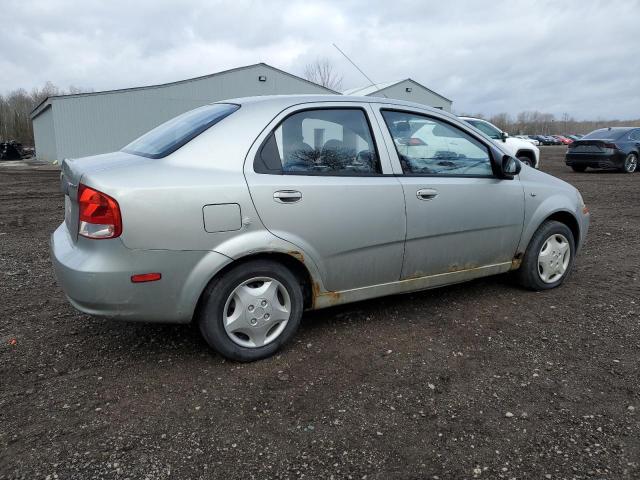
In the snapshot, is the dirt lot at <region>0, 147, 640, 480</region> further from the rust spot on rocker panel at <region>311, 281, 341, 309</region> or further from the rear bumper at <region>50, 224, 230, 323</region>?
the rear bumper at <region>50, 224, 230, 323</region>

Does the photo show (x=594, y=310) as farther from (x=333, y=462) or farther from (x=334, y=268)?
(x=333, y=462)

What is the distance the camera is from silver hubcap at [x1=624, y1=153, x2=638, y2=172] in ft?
50.3

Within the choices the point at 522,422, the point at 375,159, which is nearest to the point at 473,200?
the point at 375,159

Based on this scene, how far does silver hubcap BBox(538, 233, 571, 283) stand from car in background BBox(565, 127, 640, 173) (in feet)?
41.9

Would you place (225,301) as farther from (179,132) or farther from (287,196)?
(179,132)

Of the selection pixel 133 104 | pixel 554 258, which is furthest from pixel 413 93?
pixel 554 258

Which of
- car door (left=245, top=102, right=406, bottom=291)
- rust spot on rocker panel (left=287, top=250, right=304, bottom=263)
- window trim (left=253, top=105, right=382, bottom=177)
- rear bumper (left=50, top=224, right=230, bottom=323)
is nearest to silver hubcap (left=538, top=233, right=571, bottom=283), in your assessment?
car door (left=245, top=102, right=406, bottom=291)

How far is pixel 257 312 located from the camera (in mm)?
3023

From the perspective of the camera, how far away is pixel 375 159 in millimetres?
3398

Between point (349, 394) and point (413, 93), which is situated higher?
point (413, 93)

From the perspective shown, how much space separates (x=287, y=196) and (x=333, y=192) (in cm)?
32

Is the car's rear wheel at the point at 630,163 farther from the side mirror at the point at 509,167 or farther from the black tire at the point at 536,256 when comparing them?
the side mirror at the point at 509,167

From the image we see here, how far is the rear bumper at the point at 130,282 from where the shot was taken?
2.67m

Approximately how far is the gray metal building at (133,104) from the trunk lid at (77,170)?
21945 millimetres
